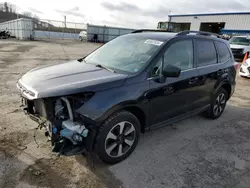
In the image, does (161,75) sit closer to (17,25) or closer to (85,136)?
(85,136)

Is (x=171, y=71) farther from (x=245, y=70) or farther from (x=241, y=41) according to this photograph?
(x=241, y=41)

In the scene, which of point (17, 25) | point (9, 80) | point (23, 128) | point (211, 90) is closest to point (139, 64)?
point (211, 90)

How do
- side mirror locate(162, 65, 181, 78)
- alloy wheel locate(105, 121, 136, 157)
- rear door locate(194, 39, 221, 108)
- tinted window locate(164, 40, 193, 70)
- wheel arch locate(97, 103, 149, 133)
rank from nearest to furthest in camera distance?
wheel arch locate(97, 103, 149, 133) < alloy wheel locate(105, 121, 136, 157) < side mirror locate(162, 65, 181, 78) < tinted window locate(164, 40, 193, 70) < rear door locate(194, 39, 221, 108)

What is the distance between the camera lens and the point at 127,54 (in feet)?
11.2

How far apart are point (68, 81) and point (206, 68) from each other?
2.65 meters

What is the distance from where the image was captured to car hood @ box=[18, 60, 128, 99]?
2.38 meters

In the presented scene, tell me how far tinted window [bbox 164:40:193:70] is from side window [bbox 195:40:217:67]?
246 millimetres

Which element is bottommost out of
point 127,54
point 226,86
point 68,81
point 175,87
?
point 226,86

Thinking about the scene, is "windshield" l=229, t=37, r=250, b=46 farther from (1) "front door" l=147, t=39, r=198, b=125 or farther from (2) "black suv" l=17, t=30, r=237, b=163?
(1) "front door" l=147, t=39, r=198, b=125

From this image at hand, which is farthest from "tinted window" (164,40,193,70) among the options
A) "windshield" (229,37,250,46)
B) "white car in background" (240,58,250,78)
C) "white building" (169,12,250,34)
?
"white building" (169,12,250,34)

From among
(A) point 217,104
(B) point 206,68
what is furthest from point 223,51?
(A) point 217,104

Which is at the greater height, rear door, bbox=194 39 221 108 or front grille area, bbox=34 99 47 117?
rear door, bbox=194 39 221 108

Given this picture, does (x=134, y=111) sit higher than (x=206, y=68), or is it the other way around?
(x=206, y=68)

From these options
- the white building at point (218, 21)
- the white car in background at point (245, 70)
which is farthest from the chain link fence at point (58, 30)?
the white car in background at point (245, 70)
